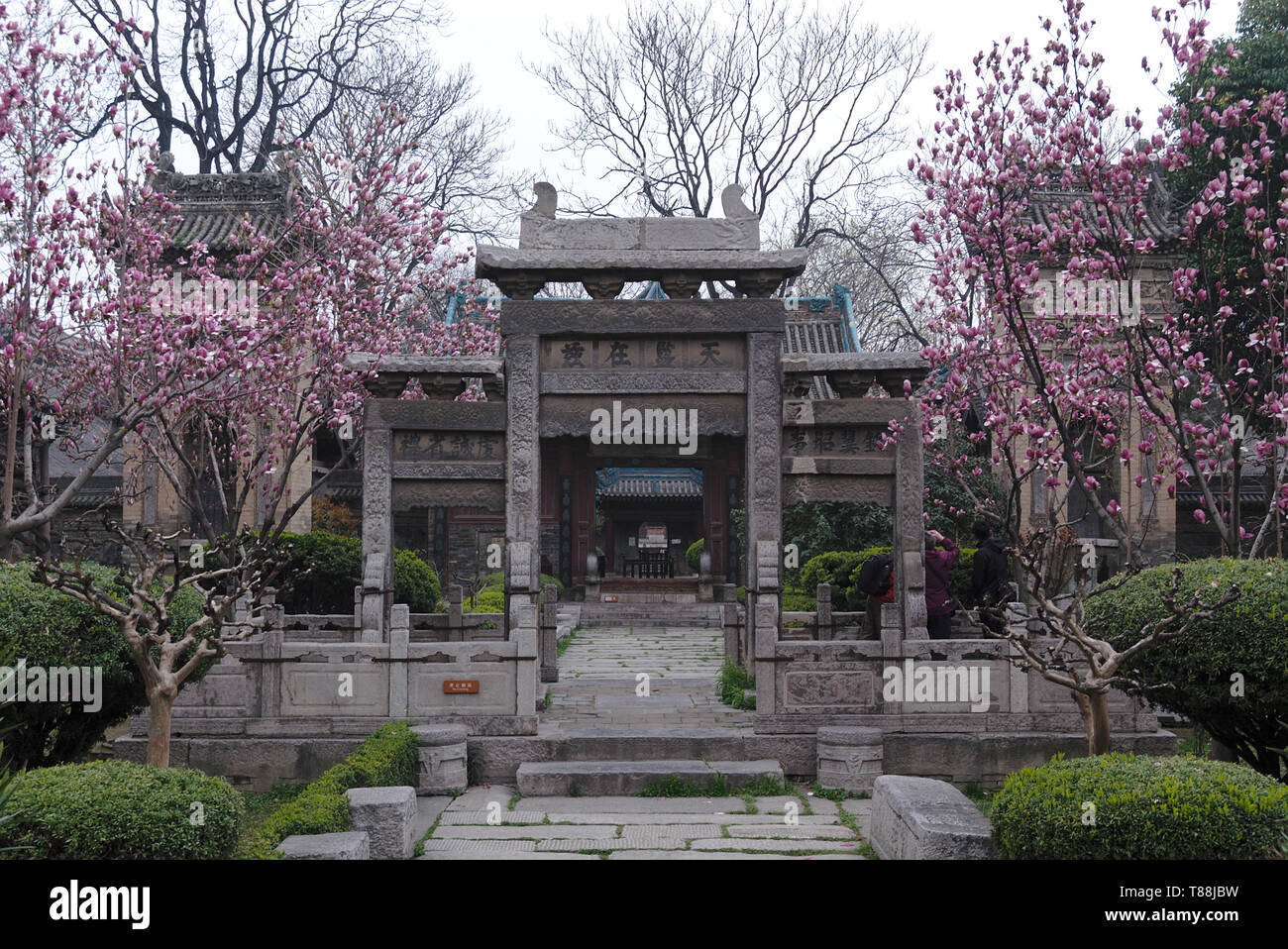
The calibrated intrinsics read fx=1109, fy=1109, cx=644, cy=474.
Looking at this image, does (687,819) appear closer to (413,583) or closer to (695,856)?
(695,856)

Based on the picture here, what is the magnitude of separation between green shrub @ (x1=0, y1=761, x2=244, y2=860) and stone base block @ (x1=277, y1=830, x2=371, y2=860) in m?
0.35

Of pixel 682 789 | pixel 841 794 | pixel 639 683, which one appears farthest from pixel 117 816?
pixel 639 683

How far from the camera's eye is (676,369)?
1087cm

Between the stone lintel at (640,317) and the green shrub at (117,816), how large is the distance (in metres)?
6.25

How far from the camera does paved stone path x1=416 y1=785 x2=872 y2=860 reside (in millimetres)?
6887

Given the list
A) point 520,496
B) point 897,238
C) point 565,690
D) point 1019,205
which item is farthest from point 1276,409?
point 897,238

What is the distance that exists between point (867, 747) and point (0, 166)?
9180mm

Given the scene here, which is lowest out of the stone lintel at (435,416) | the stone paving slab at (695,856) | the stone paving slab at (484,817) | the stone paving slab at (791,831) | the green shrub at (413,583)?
the stone paving slab at (484,817)

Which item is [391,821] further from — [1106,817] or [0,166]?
[0,166]

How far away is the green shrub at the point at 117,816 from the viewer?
192 inches

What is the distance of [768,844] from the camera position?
709 centimetres

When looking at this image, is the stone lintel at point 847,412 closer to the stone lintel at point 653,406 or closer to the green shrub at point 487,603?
the stone lintel at point 653,406

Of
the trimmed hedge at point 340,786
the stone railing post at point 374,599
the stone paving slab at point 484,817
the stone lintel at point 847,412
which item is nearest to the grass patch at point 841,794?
the stone paving slab at point 484,817

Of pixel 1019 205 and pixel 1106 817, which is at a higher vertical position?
pixel 1019 205
